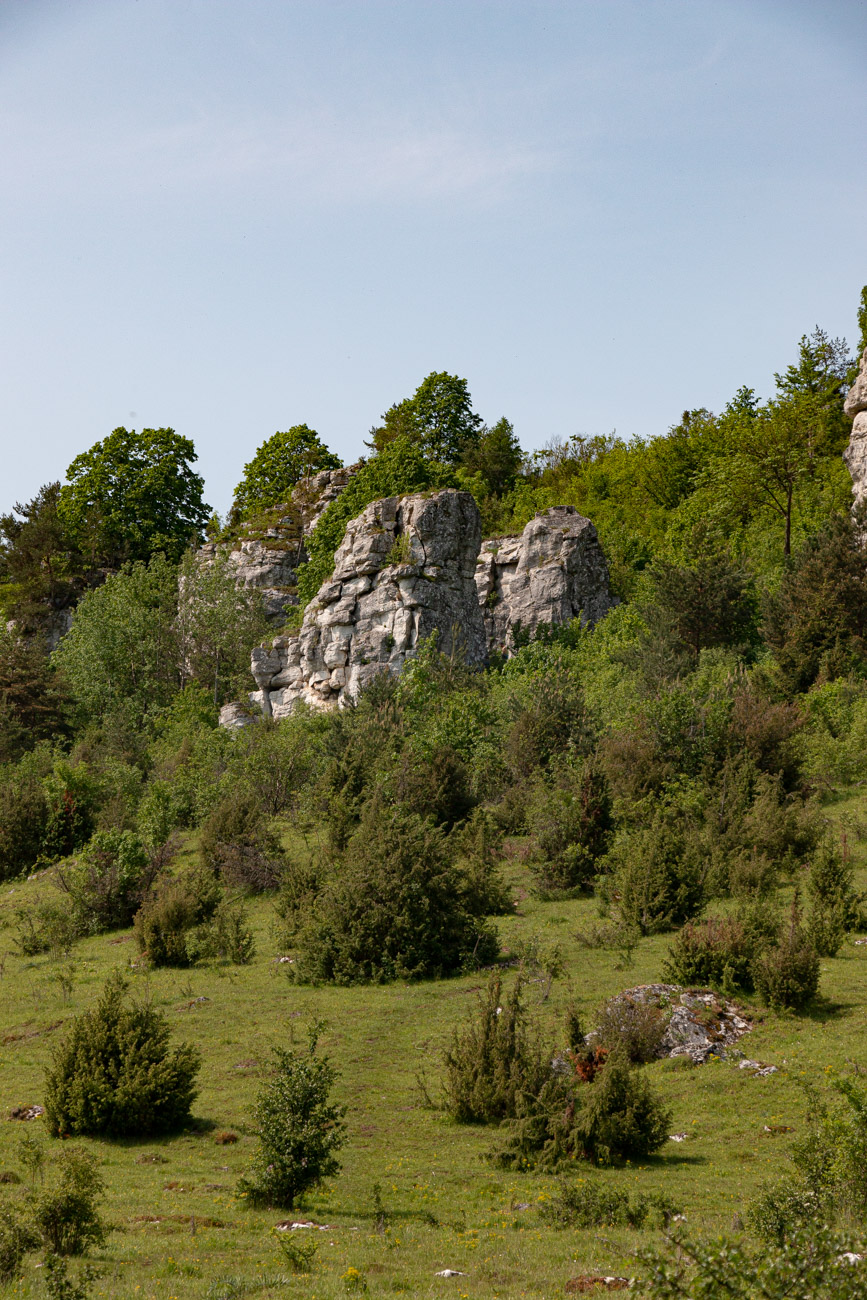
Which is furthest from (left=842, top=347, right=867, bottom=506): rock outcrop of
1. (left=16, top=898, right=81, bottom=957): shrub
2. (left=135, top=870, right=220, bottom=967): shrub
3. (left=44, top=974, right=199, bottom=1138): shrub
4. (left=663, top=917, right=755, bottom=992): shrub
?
(left=44, top=974, right=199, bottom=1138): shrub

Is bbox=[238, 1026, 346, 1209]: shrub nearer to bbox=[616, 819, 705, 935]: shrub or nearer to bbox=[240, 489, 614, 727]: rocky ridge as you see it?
bbox=[616, 819, 705, 935]: shrub

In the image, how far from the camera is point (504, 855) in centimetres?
3334

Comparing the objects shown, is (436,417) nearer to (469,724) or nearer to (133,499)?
(133,499)

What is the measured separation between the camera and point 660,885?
24.7 metres

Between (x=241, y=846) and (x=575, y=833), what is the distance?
10684 mm

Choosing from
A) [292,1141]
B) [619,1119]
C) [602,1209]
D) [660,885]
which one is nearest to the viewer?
[602,1209]

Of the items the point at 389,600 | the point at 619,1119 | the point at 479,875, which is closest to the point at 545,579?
the point at 389,600

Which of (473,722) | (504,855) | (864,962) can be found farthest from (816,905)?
(473,722)

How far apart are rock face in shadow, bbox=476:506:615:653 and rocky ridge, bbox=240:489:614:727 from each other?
0.06m

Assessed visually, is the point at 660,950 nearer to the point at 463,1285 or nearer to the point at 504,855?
the point at 504,855

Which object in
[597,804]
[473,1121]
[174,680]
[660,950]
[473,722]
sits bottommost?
[473,1121]

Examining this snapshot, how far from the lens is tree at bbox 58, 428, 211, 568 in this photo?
70188 millimetres

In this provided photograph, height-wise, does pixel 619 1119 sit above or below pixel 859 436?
below

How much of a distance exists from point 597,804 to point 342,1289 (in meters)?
21.3
